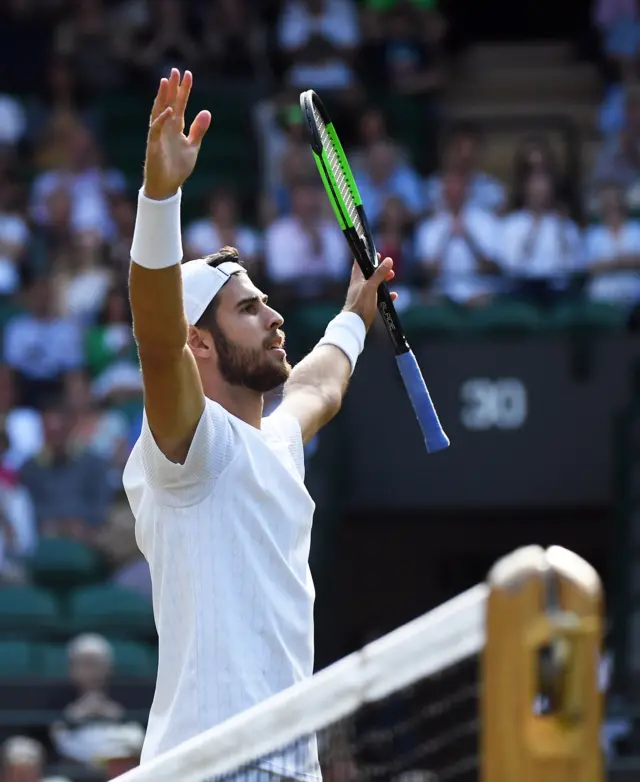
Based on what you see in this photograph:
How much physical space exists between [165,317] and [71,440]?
7099mm

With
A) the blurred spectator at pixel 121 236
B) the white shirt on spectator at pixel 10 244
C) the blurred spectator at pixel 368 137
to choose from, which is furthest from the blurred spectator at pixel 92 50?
the blurred spectator at pixel 368 137

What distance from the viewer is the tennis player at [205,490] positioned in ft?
12.6

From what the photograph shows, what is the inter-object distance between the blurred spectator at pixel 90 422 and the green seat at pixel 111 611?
42.2 inches

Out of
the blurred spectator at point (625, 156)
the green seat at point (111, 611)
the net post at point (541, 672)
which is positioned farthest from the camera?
the blurred spectator at point (625, 156)

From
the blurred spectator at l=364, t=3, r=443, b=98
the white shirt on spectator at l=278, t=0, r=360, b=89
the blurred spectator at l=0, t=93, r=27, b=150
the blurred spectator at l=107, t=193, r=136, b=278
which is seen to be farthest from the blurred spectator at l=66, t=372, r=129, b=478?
the blurred spectator at l=364, t=3, r=443, b=98

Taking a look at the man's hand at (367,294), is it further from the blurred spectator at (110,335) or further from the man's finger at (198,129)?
the blurred spectator at (110,335)

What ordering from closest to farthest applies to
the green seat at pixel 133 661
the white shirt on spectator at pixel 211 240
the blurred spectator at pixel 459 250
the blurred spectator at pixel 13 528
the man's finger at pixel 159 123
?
the man's finger at pixel 159 123
the green seat at pixel 133 661
the blurred spectator at pixel 13 528
the blurred spectator at pixel 459 250
the white shirt on spectator at pixel 211 240

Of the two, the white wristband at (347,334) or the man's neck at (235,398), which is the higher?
the white wristband at (347,334)

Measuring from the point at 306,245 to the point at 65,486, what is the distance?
232cm

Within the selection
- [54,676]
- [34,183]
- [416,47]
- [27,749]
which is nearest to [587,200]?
[416,47]

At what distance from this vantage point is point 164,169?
12.5ft

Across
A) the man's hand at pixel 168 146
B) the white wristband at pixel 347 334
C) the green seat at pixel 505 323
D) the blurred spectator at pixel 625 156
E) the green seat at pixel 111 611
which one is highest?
the blurred spectator at pixel 625 156

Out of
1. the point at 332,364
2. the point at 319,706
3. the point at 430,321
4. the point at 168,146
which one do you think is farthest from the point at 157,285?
the point at 430,321

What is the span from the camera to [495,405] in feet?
35.9
